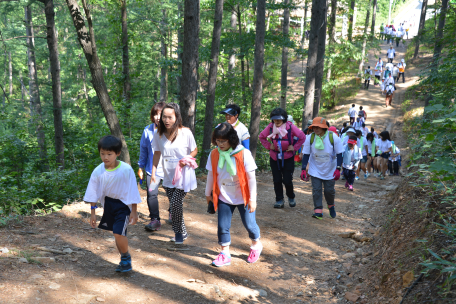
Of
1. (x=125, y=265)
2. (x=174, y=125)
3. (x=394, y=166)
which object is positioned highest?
(x=174, y=125)

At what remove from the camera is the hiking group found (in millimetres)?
3992

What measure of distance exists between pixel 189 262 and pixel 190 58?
5086 millimetres

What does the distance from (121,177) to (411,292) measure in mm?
3297

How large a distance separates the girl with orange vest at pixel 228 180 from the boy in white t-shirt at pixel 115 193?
3.53 ft

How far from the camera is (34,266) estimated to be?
4.07 meters

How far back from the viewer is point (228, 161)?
14.4ft

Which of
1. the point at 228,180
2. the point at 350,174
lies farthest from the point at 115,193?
the point at 350,174

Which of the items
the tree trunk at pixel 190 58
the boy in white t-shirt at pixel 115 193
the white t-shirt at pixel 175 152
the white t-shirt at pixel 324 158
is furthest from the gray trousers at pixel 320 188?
the boy in white t-shirt at pixel 115 193

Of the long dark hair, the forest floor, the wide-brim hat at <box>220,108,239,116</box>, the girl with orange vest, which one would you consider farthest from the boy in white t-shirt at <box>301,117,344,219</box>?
the long dark hair

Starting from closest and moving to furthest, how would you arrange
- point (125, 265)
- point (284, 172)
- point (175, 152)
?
point (125, 265), point (175, 152), point (284, 172)

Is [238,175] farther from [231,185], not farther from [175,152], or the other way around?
[175,152]

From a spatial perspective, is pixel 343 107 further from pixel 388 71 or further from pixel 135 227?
pixel 135 227

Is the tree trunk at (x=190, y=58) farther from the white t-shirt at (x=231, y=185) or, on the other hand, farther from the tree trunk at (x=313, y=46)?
the tree trunk at (x=313, y=46)

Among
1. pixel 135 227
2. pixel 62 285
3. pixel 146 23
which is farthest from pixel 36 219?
pixel 146 23
